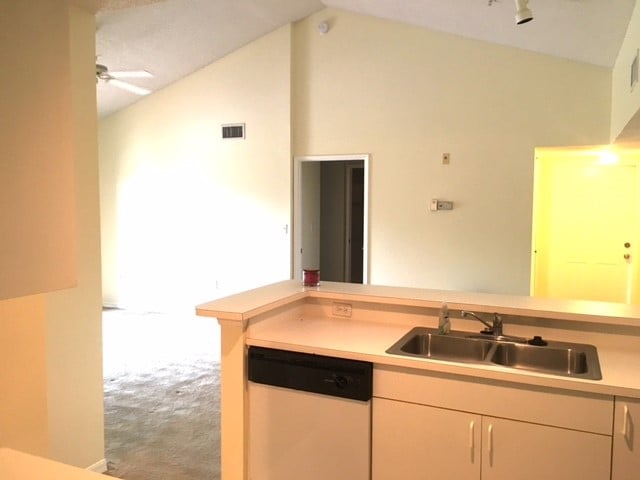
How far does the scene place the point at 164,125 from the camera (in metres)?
6.83

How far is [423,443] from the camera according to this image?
2.07 m

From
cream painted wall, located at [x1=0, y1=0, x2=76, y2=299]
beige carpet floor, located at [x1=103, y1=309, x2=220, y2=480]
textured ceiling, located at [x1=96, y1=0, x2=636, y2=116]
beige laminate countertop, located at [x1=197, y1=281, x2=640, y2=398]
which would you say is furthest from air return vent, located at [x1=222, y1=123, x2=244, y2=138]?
cream painted wall, located at [x1=0, y1=0, x2=76, y2=299]

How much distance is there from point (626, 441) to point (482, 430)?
0.48 meters

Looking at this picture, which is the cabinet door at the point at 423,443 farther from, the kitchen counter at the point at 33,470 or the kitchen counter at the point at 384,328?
the kitchen counter at the point at 33,470

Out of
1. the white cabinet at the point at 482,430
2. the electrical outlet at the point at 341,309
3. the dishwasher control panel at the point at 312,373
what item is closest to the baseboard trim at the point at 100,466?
the dishwasher control panel at the point at 312,373

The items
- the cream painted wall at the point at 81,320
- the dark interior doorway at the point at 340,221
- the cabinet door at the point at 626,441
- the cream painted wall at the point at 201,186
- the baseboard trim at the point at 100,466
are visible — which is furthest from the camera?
the dark interior doorway at the point at 340,221

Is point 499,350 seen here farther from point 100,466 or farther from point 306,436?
point 100,466

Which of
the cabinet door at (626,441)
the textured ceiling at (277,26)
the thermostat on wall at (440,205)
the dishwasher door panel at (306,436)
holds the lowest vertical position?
the dishwasher door panel at (306,436)

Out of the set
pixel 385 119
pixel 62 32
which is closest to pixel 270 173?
pixel 385 119

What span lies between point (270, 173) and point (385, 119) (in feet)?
5.03

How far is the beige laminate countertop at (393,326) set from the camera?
1903mm

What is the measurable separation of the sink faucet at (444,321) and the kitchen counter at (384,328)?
0.18 ft

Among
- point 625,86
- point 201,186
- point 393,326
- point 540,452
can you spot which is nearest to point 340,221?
point 201,186

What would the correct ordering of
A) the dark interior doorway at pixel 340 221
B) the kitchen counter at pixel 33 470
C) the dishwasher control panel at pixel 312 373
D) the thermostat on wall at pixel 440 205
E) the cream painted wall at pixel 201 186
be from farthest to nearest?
the dark interior doorway at pixel 340 221 → the cream painted wall at pixel 201 186 → the thermostat on wall at pixel 440 205 → the dishwasher control panel at pixel 312 373 → the kitchen counter at pixel 33 470
